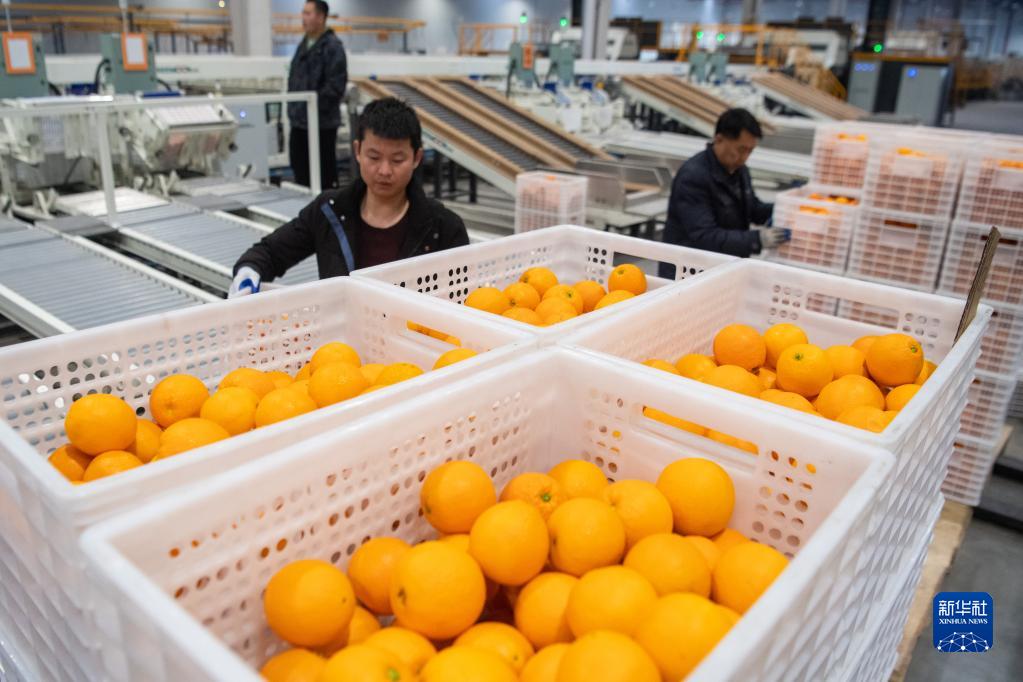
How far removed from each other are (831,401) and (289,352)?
1198 mm

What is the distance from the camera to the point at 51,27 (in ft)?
52.3

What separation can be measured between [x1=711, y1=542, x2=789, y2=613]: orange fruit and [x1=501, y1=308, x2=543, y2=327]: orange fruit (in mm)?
873

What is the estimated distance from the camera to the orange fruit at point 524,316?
1840 millimetres

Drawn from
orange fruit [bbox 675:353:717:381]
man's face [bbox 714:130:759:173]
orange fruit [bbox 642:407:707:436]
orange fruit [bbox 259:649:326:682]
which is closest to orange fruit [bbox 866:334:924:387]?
orange fruit [bbox 675:353:717:381]

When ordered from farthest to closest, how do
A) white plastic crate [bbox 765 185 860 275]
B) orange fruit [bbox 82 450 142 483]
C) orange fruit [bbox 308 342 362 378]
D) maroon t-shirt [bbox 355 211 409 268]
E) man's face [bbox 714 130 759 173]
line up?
man's face [bbox 714 130 759 173] → white plastic crate [bbox 765 185 860 275] → maroon t-shirt [bbox 355 211 409 268] → orange fruit [bbox 308 342 362 378] → orange fruit [bbox 82 450 142 483]

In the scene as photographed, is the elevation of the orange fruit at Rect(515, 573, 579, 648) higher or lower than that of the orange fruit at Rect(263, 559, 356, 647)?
lower

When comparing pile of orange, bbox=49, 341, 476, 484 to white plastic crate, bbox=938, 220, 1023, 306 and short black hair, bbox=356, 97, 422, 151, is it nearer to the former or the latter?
short black hair, bbox=356, 97, 422, 151

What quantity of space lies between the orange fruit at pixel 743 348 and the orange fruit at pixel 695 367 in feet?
0.20

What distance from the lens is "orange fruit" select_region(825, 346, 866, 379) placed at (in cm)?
170

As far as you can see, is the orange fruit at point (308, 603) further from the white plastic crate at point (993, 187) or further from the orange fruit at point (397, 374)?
the white plastic crate at point (993, 187)

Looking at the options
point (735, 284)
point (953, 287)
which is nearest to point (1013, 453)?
point (953, 287)

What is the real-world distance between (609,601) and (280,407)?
2.32 feet

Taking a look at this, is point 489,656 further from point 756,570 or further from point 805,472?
point 805,472

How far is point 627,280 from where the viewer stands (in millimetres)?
2135
